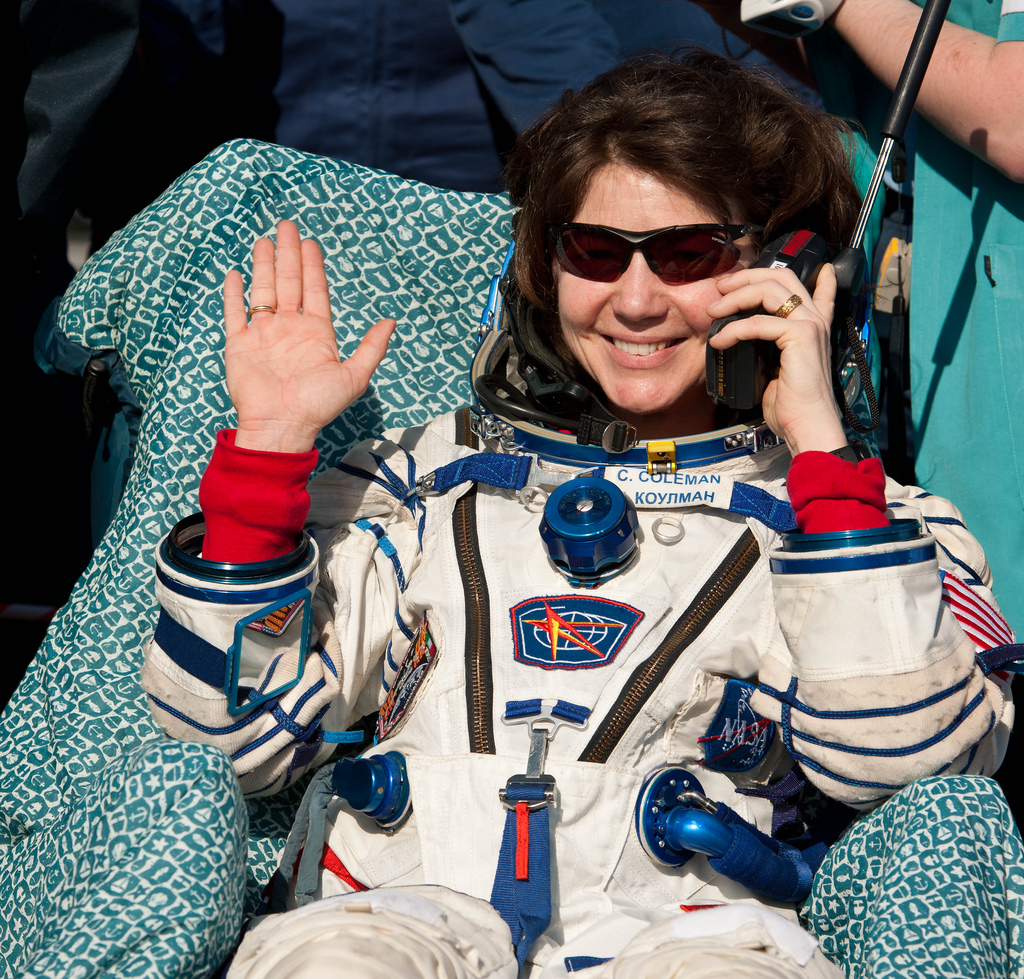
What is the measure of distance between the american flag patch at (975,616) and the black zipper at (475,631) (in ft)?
2.28

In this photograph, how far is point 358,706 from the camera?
79.8 inches

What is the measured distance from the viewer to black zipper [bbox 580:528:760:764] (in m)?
1.70

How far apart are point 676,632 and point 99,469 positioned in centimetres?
136

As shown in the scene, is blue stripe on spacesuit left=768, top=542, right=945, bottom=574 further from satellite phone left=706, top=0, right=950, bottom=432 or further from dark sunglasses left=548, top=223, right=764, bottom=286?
dark sunglasses left=548, top=223, right=764, bottom=286

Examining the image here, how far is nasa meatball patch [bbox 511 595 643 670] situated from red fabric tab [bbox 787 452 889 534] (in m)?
0.31

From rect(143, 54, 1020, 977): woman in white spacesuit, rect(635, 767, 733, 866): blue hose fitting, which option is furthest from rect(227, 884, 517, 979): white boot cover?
rect(635, 767, 733, 866): blue hose fitting

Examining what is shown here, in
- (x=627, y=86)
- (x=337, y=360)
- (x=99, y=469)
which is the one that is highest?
(x=627, y=86)

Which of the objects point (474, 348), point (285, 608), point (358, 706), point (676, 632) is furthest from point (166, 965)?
point (474, 348)

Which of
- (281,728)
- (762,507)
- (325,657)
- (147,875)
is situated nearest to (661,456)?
(762,507)

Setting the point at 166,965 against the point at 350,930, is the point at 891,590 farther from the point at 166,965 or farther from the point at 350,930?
the point at 166,965

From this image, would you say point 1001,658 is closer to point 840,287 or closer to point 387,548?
point 840,287

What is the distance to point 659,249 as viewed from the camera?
185cm

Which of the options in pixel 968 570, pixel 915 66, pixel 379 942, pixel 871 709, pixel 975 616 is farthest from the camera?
pixel 915 66

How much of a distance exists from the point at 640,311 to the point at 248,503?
699mm
